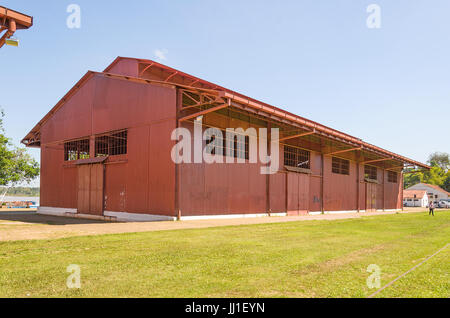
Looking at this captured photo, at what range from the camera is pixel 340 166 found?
36500 mm

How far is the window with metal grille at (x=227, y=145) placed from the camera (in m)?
21.8

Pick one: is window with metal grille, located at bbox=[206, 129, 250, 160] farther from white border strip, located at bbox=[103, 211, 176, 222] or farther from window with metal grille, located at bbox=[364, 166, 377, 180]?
window with metal grille, located at bbox=[364, 166, 377, 180]

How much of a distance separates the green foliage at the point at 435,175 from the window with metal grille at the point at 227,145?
108m

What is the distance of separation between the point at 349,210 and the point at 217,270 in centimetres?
3400

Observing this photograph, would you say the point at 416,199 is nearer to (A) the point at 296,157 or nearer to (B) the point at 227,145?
(A) the point at 296,157

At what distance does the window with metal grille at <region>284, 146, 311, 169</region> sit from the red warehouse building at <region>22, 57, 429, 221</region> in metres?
0.09

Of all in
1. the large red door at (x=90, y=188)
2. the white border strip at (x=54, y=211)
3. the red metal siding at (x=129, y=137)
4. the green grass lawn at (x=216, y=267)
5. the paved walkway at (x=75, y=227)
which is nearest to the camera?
the green grass lawn at (x=216, y=267)

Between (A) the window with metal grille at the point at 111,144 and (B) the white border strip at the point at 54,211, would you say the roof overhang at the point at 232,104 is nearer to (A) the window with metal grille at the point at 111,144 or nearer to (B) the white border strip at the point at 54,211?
(A) the window with metal grille at the point at 111,144

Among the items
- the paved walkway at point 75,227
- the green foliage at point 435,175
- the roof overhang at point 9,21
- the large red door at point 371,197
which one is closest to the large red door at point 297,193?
the paved walkway at point 75,227

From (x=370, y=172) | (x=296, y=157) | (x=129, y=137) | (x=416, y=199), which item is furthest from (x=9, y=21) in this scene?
(x=416, y=199)

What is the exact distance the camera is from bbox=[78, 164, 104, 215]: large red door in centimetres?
2470

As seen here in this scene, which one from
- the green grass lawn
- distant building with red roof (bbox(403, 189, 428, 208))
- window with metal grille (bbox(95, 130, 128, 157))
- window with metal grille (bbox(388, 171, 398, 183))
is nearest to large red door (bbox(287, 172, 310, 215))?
window with metal grille (bbox(95, 130, 128, 157))
